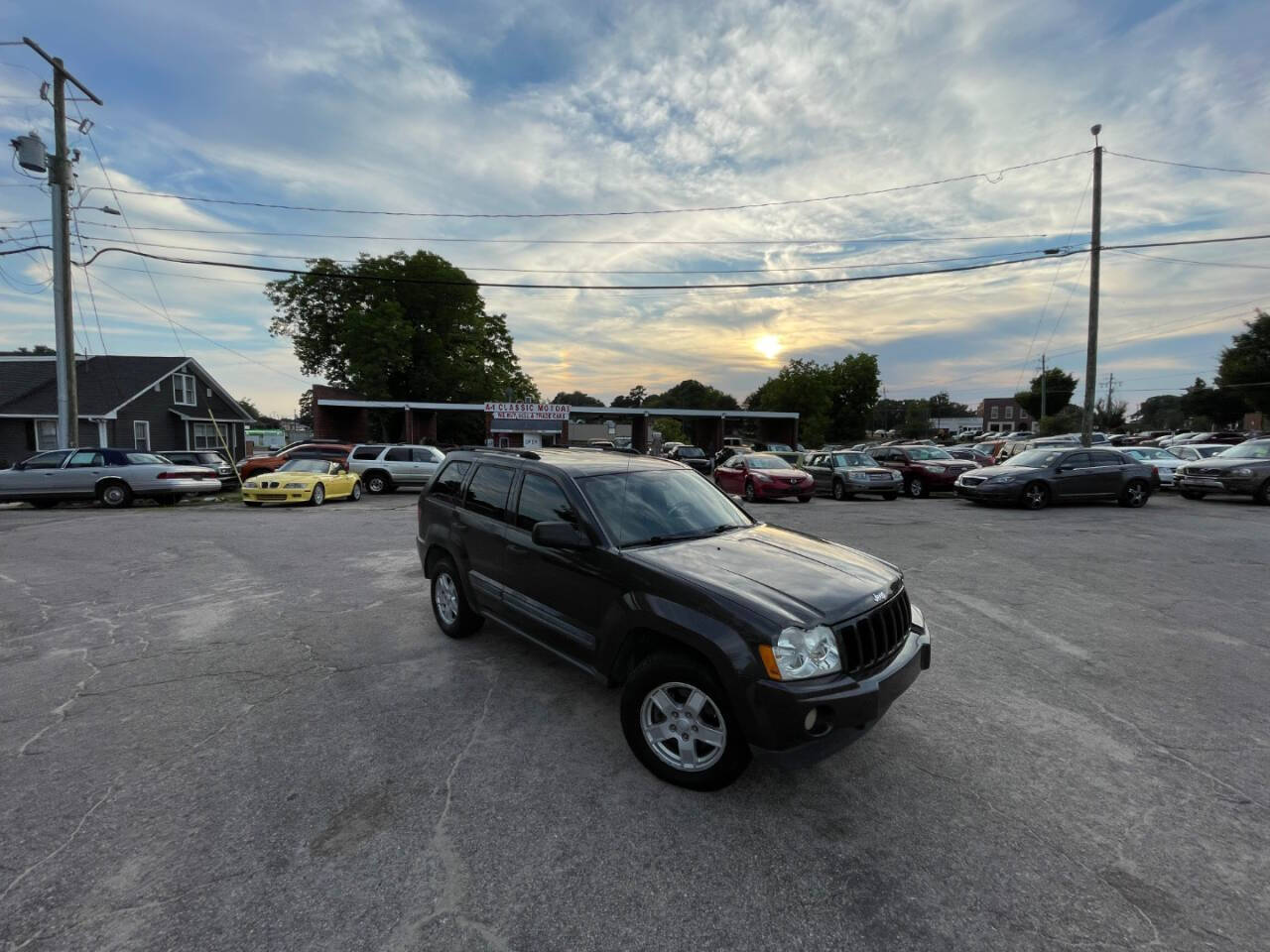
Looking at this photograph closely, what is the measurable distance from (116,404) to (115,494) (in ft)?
57.5

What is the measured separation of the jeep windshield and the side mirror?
0.62 ft

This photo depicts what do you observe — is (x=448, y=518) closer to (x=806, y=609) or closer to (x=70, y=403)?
(x=806, y=609)

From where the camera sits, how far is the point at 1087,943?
2086 mm

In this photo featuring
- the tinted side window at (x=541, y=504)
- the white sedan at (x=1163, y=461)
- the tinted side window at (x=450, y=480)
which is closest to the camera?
the tinted side window at (x=541, y=504)

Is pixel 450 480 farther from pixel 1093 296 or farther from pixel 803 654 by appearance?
pixel 1093 296

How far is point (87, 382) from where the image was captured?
2912 cm

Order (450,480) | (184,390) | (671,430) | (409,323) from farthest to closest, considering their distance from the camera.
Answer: (671,430) < (409,323) < (184,390) < (450,480)

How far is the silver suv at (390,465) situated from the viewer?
2009 centimetres

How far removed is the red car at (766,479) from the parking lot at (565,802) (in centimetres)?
1111

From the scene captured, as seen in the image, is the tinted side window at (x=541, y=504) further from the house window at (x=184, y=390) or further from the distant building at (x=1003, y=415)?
the distant building at (x=1003, y=415)

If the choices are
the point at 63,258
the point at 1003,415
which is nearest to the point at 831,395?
the point at 63,258

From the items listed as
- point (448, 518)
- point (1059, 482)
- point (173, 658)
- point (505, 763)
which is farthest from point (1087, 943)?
point (1059, 482)

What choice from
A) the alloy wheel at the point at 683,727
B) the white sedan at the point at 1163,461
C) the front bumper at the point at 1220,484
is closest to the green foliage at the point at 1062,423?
the white sedan at the point at 1163,461

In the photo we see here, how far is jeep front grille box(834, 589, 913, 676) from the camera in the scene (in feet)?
9.49
